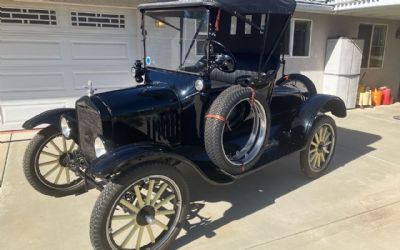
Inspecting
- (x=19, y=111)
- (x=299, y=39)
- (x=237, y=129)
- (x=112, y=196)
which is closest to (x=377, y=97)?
(x=299, y=39)

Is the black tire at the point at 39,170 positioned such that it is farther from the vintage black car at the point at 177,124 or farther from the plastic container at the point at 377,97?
the plastic container at the point at 377,97

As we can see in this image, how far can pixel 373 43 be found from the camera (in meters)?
9.46

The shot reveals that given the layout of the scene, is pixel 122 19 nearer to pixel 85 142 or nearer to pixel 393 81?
pixel 85 142

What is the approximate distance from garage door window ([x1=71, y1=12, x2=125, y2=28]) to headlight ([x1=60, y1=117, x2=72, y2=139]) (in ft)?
10.7

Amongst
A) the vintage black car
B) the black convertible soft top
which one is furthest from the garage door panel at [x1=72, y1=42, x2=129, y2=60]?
the black convertible soft top

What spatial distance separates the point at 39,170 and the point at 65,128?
61cm

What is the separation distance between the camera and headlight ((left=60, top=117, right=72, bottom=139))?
→ 345 cm

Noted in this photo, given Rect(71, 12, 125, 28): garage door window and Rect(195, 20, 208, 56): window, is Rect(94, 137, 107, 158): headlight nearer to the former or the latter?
Rect(195, 20, 208, 56): window

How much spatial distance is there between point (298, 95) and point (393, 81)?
6.93 meters

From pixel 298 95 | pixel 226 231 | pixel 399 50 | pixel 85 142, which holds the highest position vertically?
pixel 399 50

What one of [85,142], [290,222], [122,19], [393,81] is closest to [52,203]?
[85,142]

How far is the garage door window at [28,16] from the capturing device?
224 inches

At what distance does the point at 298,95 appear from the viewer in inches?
183

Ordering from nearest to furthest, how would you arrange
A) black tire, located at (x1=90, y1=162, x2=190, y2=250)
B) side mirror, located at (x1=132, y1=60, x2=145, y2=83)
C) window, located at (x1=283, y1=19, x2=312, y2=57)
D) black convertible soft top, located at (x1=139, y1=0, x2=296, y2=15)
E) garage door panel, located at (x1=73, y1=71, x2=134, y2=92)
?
black tire, located at (x1=90, y1=162, x2=190, y2=250) → black convertible soft top, located at (x1=139, y1=0, x2=296, y2=15) → side mirror, located at (x1=132, y1=60, x2=145, y2=83) → garage door panel, located at (x1=73, y1=71, x2=134, y2=92) → window, located at (x1=283, y1=19, x2=312, y2=57)
